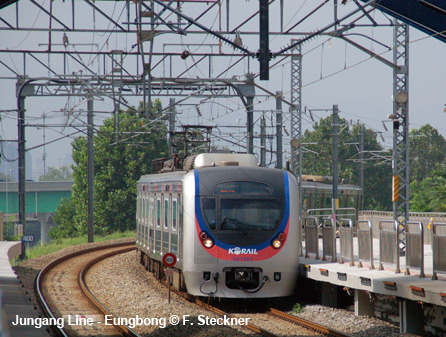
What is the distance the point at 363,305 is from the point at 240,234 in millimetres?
2888

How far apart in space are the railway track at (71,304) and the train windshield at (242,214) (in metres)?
2.89

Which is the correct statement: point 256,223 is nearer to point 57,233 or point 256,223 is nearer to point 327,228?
point 327,228

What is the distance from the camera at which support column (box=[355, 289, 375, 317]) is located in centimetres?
1367

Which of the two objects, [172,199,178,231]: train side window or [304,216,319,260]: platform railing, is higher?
[172,199,178,231]: train side window

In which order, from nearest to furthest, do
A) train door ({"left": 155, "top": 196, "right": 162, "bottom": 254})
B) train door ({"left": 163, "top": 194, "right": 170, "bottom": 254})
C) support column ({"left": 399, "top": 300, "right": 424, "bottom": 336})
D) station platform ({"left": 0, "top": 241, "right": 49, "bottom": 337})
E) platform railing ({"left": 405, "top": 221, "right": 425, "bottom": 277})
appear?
station platform ({"left": 0, "top": 241, "right": 49, "bottom": 337})
support column ({"left": 399, "top": 300, "right": 424, "bottom": 336})
platform railing ({"left": 405, "top": 221, "right": 425, "bottom": 277})
train door ({"left": 163, "top": 194, "right": 170, "bottom": 254})
train door ({"left": 155, "top": 196, "right": 162, "bottom": 254})

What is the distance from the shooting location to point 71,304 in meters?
17.2

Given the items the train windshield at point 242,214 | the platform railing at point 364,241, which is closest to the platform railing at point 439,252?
→ the platform railing at point 364,241

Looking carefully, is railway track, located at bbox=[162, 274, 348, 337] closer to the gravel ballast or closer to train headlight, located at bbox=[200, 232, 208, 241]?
the gravel ballast

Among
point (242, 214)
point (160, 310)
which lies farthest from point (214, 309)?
point (242, 214)

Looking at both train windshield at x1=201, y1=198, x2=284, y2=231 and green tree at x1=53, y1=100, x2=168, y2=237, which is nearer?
train windshield at x1=201, y1=198, x2=284, y2=231

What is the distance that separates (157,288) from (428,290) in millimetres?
9898

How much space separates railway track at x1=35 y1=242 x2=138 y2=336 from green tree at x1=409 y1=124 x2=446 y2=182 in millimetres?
61304

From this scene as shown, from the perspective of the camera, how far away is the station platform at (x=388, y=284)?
10.8m

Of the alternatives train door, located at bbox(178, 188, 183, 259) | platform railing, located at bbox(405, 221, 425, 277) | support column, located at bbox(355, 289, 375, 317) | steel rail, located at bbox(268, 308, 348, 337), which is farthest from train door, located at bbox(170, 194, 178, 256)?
platform railing, located at bbox(405, 221, 425, 277)
